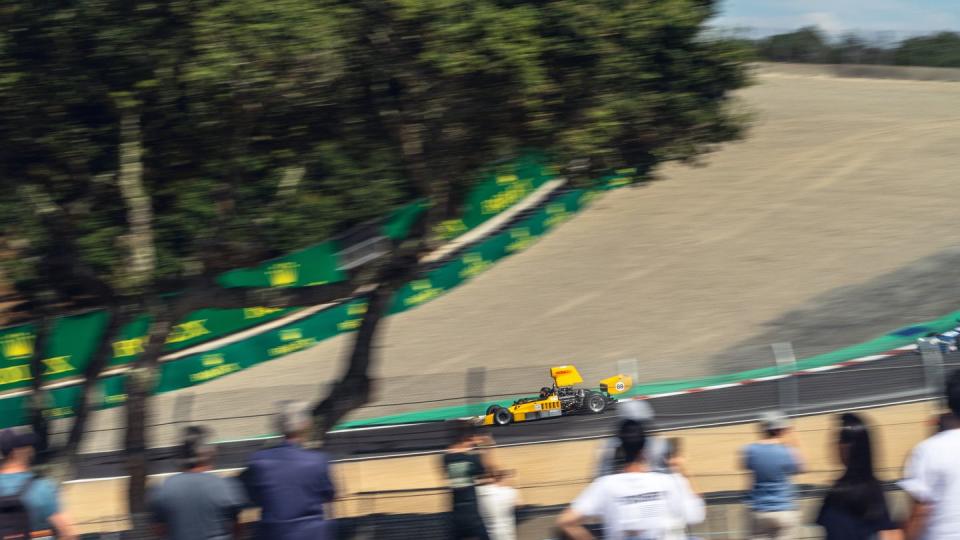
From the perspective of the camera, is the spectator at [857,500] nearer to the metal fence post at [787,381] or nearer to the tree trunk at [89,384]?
the tree trunk at [89,384]

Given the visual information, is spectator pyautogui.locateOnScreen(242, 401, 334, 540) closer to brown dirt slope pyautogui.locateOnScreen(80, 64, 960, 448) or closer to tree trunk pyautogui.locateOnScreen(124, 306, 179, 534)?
tree trunk pyautogui.locateOnScreen(124, 306, 179, 534)

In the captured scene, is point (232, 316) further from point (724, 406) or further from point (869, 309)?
point (869, 309)

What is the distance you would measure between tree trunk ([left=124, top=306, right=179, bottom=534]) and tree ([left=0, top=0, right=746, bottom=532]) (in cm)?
2

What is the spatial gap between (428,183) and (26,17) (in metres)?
3.59

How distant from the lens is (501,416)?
14.0 m

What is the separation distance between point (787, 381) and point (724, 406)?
1206 millimetres

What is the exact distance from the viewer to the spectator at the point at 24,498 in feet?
17.2

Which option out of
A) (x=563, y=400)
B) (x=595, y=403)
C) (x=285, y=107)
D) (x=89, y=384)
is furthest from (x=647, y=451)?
(x=595, y=403)

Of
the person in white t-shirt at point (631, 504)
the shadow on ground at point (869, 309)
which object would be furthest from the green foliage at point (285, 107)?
the shadow on ground at point (869, 309)

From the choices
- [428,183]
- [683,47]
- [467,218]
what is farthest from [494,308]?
[428,183]

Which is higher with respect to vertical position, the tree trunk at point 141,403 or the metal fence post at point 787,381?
the tree trunk at point 141,403

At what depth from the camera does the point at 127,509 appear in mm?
10234

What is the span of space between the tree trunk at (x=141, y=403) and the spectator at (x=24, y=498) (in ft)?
13.9

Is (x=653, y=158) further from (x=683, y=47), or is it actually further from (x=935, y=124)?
(x=935, y=124)
